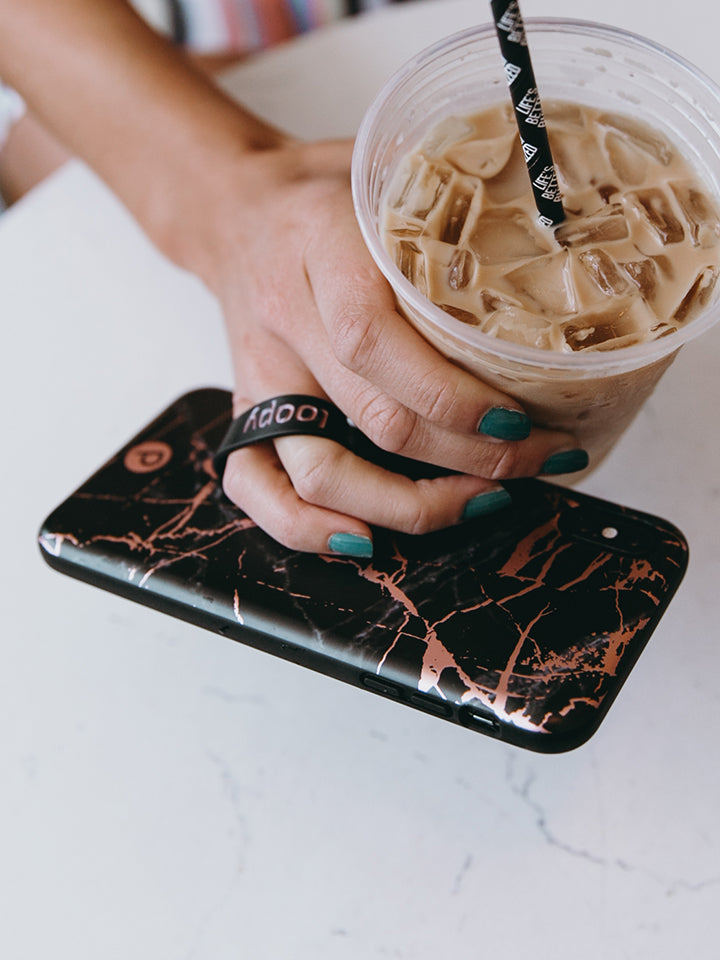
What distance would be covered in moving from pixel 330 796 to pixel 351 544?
0.22 metres

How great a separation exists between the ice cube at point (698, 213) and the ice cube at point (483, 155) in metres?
0.15

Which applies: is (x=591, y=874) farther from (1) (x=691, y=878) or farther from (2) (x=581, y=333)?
(2) (x=581, y=333)

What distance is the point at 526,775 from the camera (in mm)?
775

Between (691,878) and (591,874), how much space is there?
79 mm

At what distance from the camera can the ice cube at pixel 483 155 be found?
76 centimetres

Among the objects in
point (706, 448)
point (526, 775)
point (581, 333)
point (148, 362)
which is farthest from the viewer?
point (148, 362)

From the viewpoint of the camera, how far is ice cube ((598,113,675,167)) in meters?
0.77

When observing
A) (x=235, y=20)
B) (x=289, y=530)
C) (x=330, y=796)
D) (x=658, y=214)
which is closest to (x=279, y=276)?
(x=289, y=530)

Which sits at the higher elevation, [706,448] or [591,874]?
[706,448]

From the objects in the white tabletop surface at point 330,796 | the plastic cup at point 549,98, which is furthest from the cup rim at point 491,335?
the white tabletop surface at point 330,796

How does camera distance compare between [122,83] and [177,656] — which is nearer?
[177,656]

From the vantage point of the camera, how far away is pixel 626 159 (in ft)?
2.52

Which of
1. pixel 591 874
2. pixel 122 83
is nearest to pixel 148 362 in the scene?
pixel 122 83

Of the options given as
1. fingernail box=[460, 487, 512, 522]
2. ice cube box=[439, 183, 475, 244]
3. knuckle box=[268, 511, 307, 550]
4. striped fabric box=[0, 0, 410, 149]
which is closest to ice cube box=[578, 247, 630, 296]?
ice cube box=[439, 183, 475, 244]
